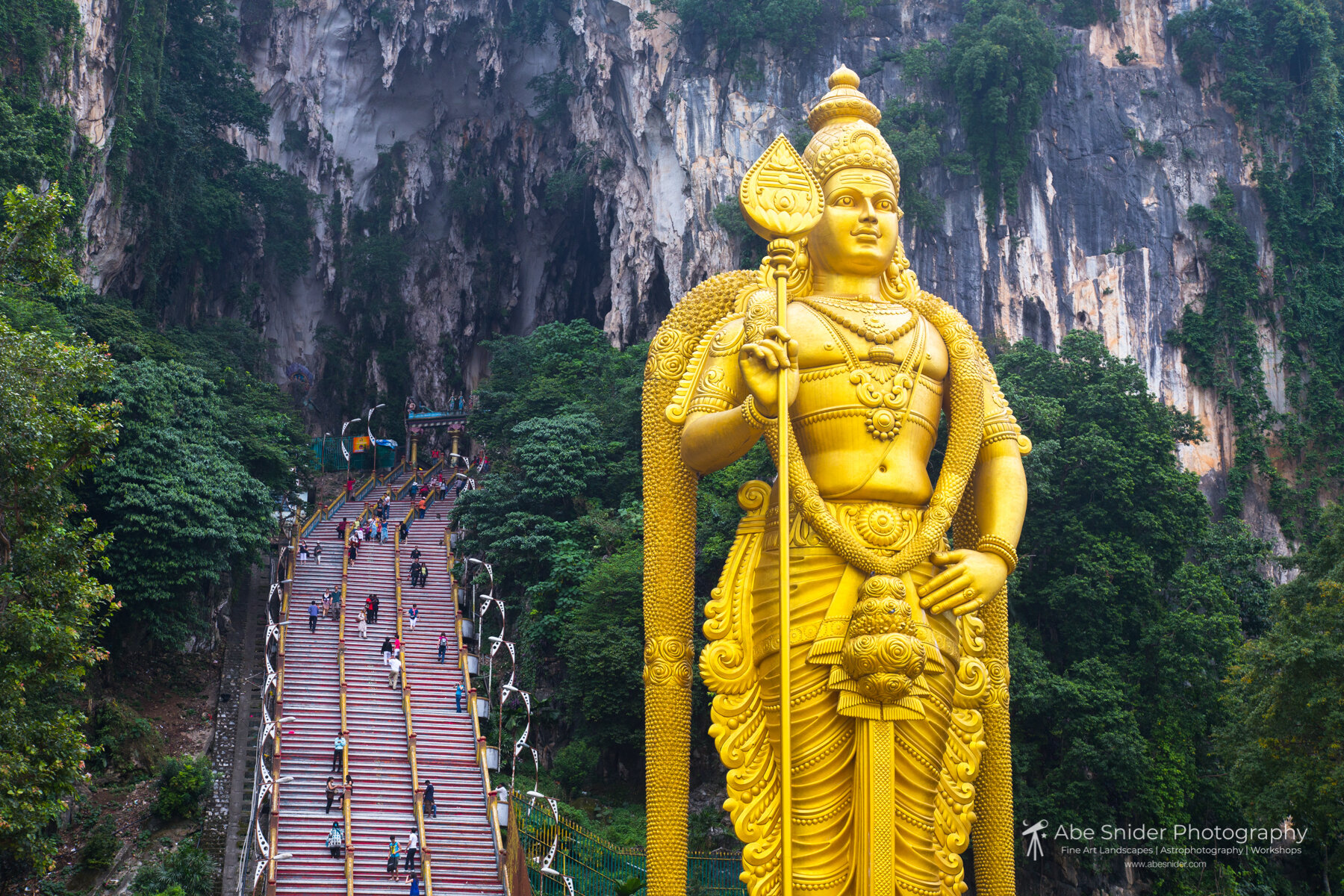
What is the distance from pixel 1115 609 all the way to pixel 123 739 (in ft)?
44.7

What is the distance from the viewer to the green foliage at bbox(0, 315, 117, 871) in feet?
36.7

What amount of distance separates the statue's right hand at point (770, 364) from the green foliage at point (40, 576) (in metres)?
7.63

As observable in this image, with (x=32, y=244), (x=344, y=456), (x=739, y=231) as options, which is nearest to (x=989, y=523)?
(x=32, y=244)

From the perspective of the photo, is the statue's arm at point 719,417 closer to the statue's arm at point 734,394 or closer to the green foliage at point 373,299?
the statue's arm at point 734,394

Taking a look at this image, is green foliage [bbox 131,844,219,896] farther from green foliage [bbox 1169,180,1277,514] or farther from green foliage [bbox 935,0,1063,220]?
green foliage [bbox 935,0,1063,220]

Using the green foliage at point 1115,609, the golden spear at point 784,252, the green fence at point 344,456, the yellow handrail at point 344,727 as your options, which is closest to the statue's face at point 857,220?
the golden spear at point 784,252

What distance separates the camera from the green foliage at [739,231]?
2789cm

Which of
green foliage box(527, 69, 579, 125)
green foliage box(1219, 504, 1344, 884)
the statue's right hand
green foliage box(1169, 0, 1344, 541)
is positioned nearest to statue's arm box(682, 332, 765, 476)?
the statue's right hand

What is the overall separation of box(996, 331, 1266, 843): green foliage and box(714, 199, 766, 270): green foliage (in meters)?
8.71

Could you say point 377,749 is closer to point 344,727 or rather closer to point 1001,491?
point 344,727

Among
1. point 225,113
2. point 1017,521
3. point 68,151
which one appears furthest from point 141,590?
point 225,113

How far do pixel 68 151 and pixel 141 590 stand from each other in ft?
28.9

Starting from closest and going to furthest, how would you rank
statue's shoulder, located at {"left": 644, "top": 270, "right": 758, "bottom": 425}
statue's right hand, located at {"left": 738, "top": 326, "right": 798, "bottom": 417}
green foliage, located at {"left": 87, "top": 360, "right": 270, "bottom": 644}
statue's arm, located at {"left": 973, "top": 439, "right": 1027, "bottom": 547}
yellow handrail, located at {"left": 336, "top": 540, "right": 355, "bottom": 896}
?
statue's right hand, located at {"left": 738, "top": 326, "right": 798, "bottom": 417} → statue's arm, located at {"left": 973, "top": 439, "right": 1027, "bottom": 547} → statue's shoulder, located at {"left": 644, "top": 270, "right": 758, "bottom": 425} → yellow handrail, located at {"left": 336, "top": 540, "right": 355, "bottom": 896} → green foliage, located at {"left": 87, "top": 360, "right": 270, "bottom": 644}

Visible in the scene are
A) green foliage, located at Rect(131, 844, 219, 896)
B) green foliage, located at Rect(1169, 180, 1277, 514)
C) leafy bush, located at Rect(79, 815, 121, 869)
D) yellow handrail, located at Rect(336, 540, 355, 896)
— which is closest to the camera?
yellow handrail, located at Rect(336, 540, 355, 896)
